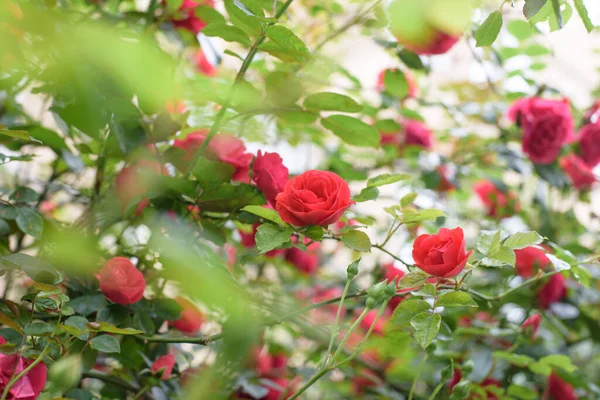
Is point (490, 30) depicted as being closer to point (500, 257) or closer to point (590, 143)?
point (500, 257)

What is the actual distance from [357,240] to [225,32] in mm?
216

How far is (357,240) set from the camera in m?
0.52

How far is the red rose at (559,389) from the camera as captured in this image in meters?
0.95

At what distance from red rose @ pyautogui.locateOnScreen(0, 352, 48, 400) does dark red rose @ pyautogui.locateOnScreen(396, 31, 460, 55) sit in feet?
1.75

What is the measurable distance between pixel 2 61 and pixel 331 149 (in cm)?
73

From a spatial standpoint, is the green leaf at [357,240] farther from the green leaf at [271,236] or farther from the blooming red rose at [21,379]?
the blooming red rose at [21,379]

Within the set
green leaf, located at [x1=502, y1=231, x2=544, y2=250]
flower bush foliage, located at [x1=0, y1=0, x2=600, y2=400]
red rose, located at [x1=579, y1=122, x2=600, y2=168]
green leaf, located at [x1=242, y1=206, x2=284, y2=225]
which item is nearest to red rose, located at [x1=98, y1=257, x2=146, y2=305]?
flower bush foliage, located at [x1=0, y1=0, x2=600, y2=400]

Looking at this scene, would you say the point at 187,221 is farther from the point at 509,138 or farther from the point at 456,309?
the point at 509,138

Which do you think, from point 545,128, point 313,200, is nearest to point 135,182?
point 313,200

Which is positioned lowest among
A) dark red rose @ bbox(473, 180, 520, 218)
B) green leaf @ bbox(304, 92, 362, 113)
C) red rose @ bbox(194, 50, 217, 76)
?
dark red rose @ bbox(473, 180, 520, 218)

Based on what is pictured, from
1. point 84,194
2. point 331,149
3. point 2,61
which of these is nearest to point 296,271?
point 331,149

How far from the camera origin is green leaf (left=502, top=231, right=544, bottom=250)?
0.50 metres

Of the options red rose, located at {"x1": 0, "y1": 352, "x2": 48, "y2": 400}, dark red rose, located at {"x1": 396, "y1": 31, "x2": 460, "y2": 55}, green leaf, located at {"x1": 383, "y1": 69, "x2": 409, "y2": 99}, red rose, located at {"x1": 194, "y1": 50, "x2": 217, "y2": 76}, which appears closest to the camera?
red rose, located at {"x1": 0, "y1": 352, "x2": 48, "y2": 400}

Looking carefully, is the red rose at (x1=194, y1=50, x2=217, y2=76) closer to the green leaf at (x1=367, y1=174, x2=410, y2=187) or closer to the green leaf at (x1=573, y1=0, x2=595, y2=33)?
the green leaf at (x1=367, y1=174, x2=410, y2=187)
